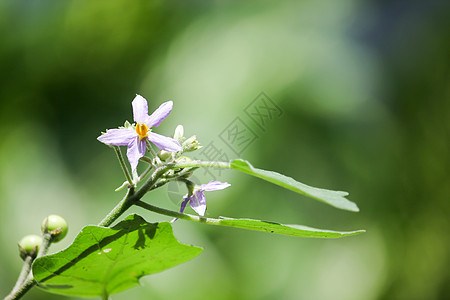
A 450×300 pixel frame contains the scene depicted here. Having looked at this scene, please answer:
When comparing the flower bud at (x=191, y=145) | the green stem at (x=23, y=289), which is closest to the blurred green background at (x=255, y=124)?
the flower bud at (x=191, y=145)

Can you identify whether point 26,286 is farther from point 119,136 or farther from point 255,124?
point 255,124

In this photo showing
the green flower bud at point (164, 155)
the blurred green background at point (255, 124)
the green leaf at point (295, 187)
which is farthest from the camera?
the blurred green background at point (255, 124)

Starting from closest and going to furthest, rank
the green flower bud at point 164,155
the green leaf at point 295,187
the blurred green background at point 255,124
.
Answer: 1. the green leaf at point 295,187
2. the green flower bud at point 164,155
3. the blurred green background at point 255,124

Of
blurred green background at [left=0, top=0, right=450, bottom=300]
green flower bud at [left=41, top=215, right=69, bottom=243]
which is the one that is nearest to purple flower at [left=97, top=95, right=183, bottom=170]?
green flower bud at [left=41, top=215, right=69, bottom=243]

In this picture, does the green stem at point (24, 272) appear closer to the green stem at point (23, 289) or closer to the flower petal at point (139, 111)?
the green stem at point (23, 289)

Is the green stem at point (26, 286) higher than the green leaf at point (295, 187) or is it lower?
lower

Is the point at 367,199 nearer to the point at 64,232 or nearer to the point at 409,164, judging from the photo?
the point at 409,164

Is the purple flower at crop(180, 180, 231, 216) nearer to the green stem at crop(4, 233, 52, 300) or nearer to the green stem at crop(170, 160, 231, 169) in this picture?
the green stem at crop(170, 160, 231, 169)
